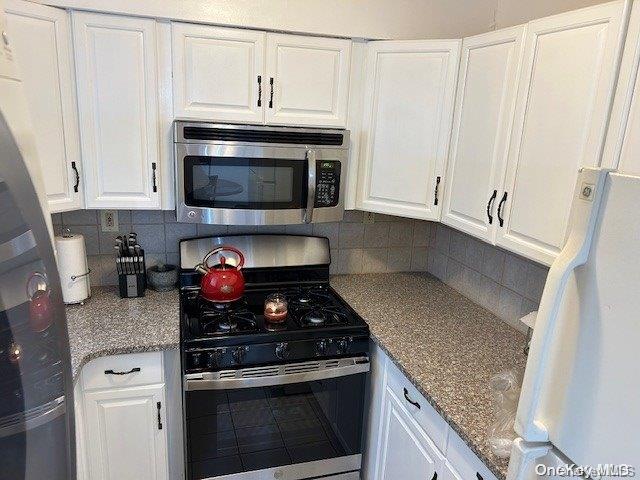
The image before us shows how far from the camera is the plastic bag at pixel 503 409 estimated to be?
1146mm

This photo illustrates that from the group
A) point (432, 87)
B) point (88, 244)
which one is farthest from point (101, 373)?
point (432, 87)

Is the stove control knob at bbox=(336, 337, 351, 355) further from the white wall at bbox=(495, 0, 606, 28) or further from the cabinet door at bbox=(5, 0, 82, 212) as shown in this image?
the white wall at bbox=(495, 0, 606, 28)

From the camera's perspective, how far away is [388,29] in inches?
77.5

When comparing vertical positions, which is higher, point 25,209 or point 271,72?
point 271,72

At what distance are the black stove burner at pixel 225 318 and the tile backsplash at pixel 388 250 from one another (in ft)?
1.39

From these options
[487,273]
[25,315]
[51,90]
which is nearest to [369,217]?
[487,273]

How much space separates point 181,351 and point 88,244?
2.66ft

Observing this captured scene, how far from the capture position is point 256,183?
1910 millimetres

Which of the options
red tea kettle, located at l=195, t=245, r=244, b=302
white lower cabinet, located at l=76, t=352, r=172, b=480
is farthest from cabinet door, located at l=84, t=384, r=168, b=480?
red tea kettle, located at l=195, t=245, r=244, b=302

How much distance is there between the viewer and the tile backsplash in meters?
1.99

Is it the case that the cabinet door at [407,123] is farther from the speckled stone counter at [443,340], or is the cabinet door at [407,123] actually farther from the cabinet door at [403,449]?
the cabinet door at [403,449]

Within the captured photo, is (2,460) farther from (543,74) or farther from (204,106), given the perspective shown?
(543,74)

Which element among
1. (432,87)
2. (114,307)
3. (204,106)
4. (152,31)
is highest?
(152,31)

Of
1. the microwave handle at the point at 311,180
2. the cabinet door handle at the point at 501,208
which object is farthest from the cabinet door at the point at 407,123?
the cabinet door handle at the point at 501,208
